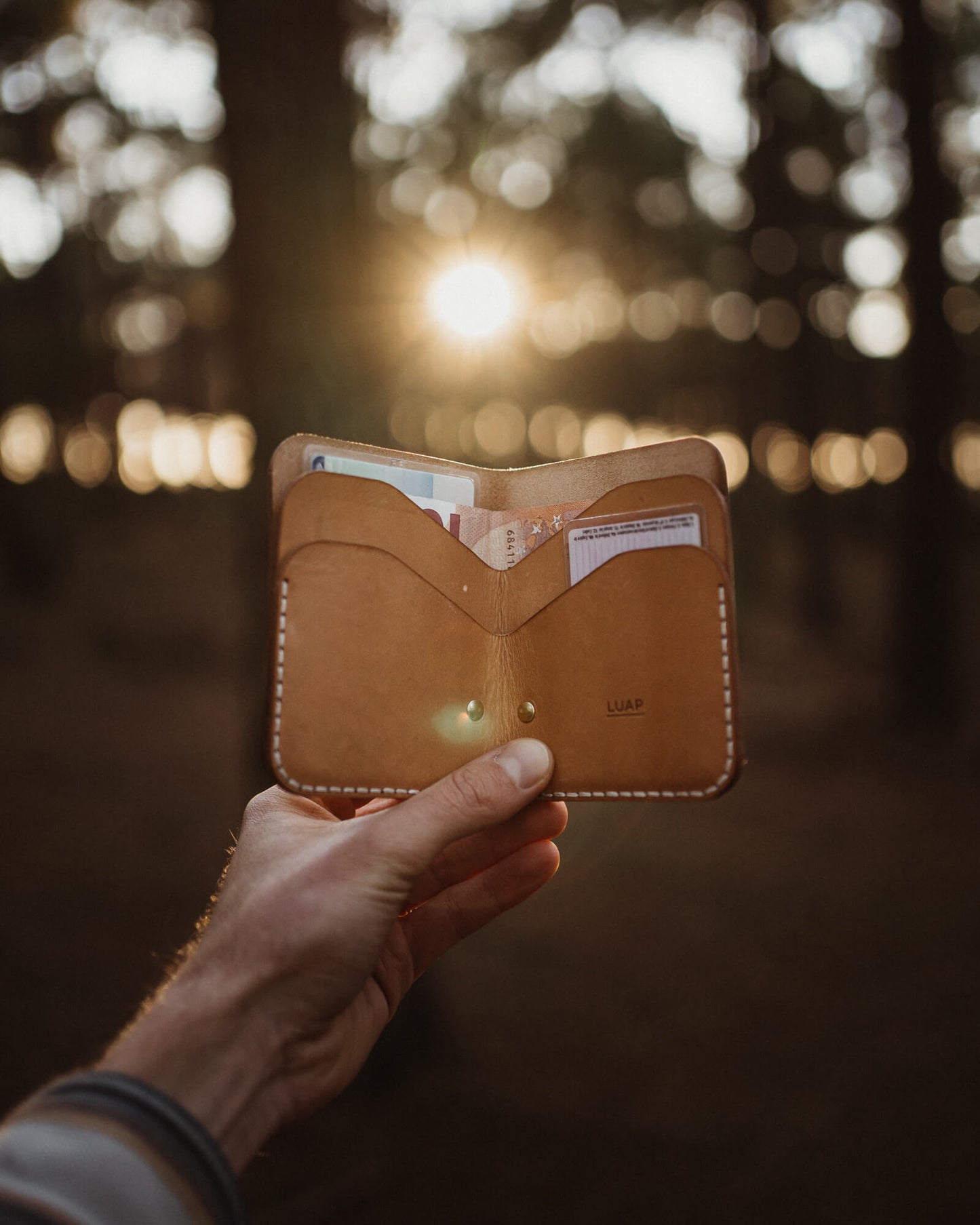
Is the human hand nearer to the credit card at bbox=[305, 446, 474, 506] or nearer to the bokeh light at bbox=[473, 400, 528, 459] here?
the credit card at bbox=[305, 446, 474, 506]

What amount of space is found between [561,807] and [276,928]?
65 cm

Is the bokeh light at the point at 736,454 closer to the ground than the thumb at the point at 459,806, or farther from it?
farther from it

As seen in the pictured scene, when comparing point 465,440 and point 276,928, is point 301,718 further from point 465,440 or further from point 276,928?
point 465,440

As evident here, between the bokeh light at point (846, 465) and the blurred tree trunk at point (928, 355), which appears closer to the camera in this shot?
the blurred tree trunk at point (928, 355)

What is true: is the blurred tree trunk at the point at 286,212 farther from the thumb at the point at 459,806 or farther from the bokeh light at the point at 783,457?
the bokeh light at the point at 783,457

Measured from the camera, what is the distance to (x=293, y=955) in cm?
129

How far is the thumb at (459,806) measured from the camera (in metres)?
1.35

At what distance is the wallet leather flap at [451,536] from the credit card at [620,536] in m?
0.02

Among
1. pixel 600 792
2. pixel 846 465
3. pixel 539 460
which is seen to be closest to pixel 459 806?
pixel 600 792

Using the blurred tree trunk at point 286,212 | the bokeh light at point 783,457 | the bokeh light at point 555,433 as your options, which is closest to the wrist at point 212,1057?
the blurred tree trunk at point 286,212

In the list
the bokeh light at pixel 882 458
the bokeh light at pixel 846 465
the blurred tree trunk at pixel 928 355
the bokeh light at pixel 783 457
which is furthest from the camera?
the bokeh light at pixel 882 458

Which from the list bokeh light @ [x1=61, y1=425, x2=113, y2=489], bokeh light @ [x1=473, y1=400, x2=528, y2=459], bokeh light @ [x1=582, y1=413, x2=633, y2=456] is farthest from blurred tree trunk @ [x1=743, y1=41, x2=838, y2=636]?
bokeh light @ [x1=61, y1=425, x2=113, y2=489]

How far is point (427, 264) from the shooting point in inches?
249

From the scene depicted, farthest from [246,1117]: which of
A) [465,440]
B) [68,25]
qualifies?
[465,440]
